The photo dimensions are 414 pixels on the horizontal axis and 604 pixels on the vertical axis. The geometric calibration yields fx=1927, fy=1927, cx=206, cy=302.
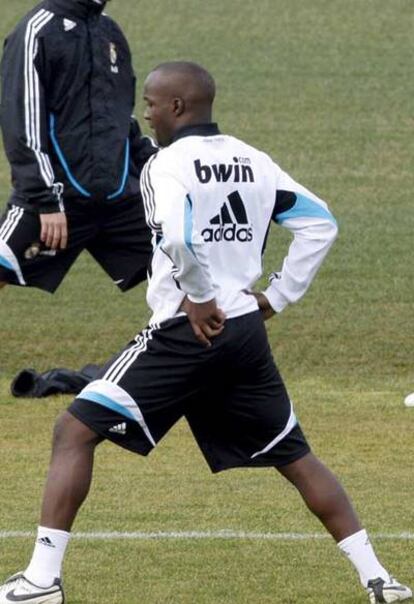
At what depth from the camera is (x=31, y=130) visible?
9203mm

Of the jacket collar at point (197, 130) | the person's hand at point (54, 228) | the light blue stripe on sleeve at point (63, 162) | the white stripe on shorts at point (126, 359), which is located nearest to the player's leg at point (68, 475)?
the white stripe on shorts at point (126, 359)

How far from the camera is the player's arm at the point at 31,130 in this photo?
9.20 metres

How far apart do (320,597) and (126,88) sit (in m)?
3.54

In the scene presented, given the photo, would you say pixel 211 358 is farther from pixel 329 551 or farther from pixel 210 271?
pixel 329 551

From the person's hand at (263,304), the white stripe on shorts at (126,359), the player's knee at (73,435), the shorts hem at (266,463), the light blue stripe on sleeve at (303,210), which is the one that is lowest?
the shorts hem at (266,463)

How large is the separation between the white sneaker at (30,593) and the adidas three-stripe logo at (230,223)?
131 cm

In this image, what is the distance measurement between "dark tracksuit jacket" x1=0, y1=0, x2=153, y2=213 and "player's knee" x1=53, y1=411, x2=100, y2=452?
8.89ft

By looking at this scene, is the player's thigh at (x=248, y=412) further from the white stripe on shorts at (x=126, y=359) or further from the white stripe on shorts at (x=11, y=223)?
the white stripe on shorts at (x=11, y=223)

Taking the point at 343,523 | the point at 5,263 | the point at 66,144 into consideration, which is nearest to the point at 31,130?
the point at 66,144

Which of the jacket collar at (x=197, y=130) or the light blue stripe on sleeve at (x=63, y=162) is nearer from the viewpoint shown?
the jacket collar at (x=197, y=130)

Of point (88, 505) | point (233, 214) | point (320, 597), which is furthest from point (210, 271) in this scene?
point (88, 505)

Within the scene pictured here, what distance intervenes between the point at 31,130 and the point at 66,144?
28 cm

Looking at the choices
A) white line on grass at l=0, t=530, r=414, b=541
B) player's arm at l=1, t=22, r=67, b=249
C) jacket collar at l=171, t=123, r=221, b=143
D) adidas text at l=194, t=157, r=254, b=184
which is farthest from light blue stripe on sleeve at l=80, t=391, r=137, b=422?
player's arm at l=1, t=22, r=67, b=249

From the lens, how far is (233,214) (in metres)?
6.56
